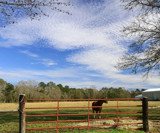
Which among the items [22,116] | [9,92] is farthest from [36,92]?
[22,116]

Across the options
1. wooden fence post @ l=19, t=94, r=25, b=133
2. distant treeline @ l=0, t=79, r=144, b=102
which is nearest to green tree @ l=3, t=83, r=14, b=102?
distant treeline @ l=0, t=79, r=144, b=102

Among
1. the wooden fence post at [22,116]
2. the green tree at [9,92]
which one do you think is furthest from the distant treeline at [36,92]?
the wooden fence post at [22,116]

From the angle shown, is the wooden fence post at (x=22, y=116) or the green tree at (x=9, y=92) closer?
the wooden fence post at (x=22, y=116)

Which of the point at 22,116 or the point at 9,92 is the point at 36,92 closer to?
the point at 9,92

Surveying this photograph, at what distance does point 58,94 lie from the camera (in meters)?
83.9

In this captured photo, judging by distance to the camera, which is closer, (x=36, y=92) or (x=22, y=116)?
(x=22, y=116)

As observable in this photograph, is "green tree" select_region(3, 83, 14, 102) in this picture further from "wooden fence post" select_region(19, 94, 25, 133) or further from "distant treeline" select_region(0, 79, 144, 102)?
"wooden fence post" select_region(19, 94, 25, 133)

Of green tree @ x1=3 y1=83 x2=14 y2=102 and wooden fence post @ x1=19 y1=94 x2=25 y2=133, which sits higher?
wooden fence post @ x1=19 y1=94 x2=25 y2=133

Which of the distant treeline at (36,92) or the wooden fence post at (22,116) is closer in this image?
the wooden fence post at (22,116)

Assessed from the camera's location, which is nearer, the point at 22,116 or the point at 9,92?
the point at 22,116

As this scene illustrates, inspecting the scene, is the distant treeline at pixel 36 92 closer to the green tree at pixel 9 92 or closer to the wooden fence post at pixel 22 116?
the green tree at pixel 9 92

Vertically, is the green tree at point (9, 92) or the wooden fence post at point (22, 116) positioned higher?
the wooden fence post at point (22, 116)

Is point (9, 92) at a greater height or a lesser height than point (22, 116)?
lesser

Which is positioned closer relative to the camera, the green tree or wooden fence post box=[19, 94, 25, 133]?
wooden fence post box=[19, 94, 25, 133]
